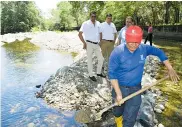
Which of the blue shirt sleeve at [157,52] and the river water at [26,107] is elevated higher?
the blue shirt sleeve at [157,52]

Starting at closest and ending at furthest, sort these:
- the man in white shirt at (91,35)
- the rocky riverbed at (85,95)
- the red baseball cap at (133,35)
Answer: the red baseball cap at (133,35), the rocky riverbed at (85,95), the man in white shirt at (91,35)

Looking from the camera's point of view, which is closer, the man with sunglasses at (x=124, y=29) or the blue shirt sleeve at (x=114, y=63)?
the blue shirt sleeve at (x=114, y=63)

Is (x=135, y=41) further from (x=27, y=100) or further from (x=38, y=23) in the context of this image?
(x=38, y=23)

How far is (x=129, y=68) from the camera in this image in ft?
14.5

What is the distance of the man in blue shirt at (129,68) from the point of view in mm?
4262

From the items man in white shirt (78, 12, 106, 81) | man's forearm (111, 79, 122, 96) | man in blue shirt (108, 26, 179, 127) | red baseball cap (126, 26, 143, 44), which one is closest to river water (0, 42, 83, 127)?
man in white shirt (78, 12, 106, 81)

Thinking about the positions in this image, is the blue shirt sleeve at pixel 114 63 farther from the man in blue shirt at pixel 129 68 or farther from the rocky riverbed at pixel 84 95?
the rocky riverbed at pixel 84 95

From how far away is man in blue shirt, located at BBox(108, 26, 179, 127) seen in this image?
426 centimetres

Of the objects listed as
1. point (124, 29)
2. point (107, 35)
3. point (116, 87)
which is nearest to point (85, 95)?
point (124, 29)

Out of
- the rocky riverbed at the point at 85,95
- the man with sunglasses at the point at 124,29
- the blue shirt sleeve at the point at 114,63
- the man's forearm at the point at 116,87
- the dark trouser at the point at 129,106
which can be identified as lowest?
the rocky riverbed at the point at 85,95

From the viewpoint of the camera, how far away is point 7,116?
7.55 metres

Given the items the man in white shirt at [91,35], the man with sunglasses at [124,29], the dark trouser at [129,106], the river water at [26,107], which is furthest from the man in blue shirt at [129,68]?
the man in white shirt at [91,35]

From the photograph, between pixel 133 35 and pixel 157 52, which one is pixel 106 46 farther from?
pixel 133 35

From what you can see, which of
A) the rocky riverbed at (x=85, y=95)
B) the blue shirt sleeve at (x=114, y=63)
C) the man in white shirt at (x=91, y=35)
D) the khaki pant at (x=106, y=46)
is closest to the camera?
the blue shirt sleeve at (x=114, y=63)
